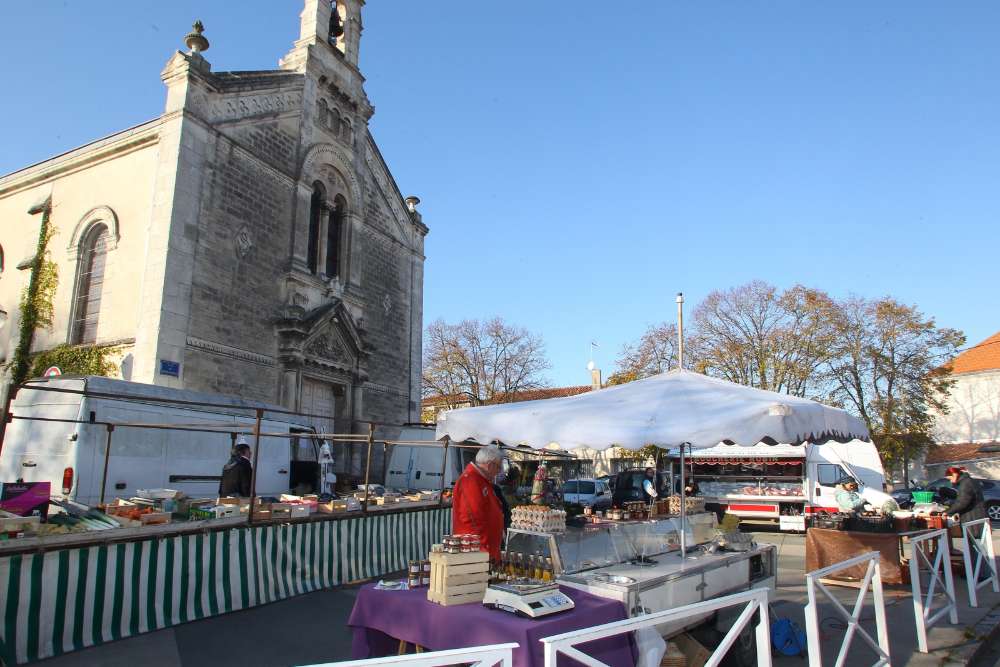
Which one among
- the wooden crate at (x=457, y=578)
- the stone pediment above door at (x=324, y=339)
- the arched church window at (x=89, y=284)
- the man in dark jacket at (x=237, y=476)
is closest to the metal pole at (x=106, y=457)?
the man in dark jacket at (x=237, y=476)

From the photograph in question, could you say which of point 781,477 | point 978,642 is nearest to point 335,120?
point 781,477

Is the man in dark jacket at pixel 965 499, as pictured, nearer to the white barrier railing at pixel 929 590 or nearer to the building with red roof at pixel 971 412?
the white barrier railing at pixel 929 590

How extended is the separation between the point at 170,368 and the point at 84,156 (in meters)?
7.28

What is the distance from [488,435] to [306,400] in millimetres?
13076

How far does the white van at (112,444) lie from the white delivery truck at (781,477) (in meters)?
11.2

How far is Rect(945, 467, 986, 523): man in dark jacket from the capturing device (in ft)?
33.9

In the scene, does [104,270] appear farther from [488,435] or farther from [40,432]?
[488,435]

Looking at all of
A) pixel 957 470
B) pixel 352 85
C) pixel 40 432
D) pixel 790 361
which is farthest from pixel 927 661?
pixel 790 361

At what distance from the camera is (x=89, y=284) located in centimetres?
1652

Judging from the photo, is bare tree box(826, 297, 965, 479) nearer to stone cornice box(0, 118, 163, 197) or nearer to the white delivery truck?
the white delivery truck

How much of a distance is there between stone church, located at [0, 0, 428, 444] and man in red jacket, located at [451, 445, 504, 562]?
8323 mm

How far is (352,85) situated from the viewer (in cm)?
2152

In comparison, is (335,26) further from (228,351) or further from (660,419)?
(660,419)

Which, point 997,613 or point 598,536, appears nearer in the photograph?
point 598,536
